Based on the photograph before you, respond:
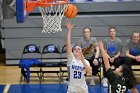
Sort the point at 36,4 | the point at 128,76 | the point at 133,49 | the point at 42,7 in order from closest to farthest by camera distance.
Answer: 1. the point at 128,76
2. the point at 36,4
3. the point at 42,7
4. the point at 133,49

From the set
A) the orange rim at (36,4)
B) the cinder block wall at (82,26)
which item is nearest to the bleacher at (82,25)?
the cinder block wall at (82,26)

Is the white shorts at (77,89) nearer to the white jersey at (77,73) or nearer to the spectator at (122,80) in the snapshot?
the white jersey at (77,73)

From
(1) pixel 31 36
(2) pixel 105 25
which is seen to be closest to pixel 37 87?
(1) pixel 31 36

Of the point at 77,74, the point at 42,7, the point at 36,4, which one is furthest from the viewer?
the point at 42,7

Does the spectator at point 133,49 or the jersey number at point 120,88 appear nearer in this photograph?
the jersey number at point 120,88

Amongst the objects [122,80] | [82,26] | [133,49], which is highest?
[82,26]

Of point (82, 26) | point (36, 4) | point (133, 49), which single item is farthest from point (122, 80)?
point (82, 26)

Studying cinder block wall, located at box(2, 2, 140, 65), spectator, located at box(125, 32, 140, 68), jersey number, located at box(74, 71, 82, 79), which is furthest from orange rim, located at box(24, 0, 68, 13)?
cinder block wall, located at box(2, 2, 140, 65)

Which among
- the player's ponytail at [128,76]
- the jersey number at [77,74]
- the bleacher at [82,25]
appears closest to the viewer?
the player's ponytail at [128,76]

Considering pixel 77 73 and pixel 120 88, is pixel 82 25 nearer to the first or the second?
pixel 77 73

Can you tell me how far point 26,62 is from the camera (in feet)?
30.5

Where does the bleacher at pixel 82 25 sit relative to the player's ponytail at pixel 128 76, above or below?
above

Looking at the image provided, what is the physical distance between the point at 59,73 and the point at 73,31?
6.15ft

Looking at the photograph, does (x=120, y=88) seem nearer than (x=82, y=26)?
Yes
